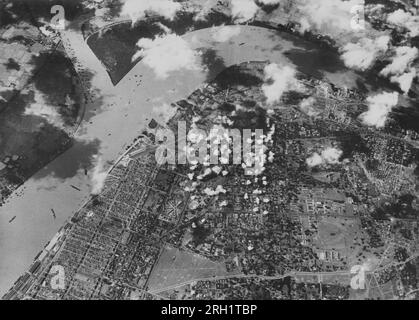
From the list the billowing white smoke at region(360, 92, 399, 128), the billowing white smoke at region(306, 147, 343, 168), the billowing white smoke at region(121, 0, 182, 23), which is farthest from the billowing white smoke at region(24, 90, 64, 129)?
the billowing white smoke at region(360, 92, 399, 128)

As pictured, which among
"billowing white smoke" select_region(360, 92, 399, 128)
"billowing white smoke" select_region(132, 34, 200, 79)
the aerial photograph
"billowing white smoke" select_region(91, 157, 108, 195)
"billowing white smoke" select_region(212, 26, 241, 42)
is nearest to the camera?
the aerial photograph

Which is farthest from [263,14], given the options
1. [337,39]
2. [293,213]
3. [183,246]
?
[183,246]

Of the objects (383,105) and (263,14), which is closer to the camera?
(383,105)

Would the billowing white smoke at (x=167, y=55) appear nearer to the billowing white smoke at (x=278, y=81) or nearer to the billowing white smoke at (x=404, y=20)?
the billowing white smoke at (x=278, y=81)

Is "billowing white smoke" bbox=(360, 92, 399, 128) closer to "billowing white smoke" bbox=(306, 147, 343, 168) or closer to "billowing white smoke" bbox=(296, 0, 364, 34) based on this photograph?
"billowing white smoke" bbox=(306, 147, 343, 168)

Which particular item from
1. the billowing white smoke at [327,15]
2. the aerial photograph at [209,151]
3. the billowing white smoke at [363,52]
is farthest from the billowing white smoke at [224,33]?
the billowing white smoke at [363,52]

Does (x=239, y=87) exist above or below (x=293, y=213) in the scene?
above
